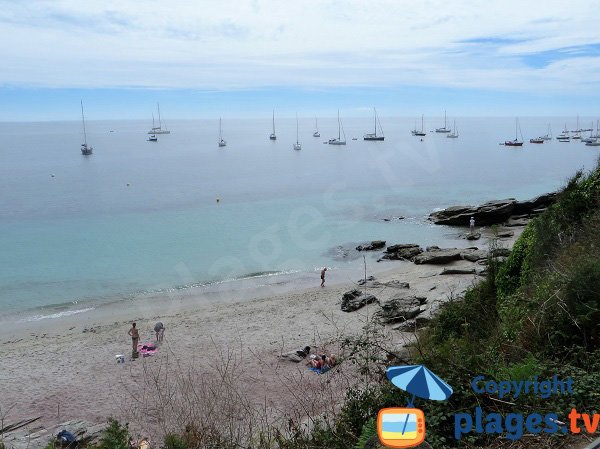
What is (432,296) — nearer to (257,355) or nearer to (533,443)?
(257,355)

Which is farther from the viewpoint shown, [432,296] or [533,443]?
[432,296]

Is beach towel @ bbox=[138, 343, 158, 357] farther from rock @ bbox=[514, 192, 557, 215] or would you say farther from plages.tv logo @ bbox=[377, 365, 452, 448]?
rock @ bbox=[514, 192, 557, 215]

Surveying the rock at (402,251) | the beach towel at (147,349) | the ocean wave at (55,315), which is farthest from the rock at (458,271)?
the ocean wave at (55,315)

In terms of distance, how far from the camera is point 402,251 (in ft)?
97.2

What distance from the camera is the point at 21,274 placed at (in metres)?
28.0

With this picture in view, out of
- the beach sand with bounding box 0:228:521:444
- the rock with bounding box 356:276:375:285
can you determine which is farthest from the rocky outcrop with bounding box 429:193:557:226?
the rock with bounding box 356:276:375:285

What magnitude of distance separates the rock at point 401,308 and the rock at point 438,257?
9.06 meters

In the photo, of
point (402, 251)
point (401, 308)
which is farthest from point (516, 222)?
point (401, 308)

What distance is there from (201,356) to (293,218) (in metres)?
28.1

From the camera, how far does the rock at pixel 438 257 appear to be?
26.4 metres

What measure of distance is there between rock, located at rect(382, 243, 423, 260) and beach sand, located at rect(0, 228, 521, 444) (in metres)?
3.26

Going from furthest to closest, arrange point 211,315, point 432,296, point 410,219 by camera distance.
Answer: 1. point 410,219
2. point 211,315
3. point 432,296

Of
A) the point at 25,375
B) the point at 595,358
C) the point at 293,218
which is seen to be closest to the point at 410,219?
the point at 293,218

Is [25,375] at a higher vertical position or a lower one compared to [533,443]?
lower
